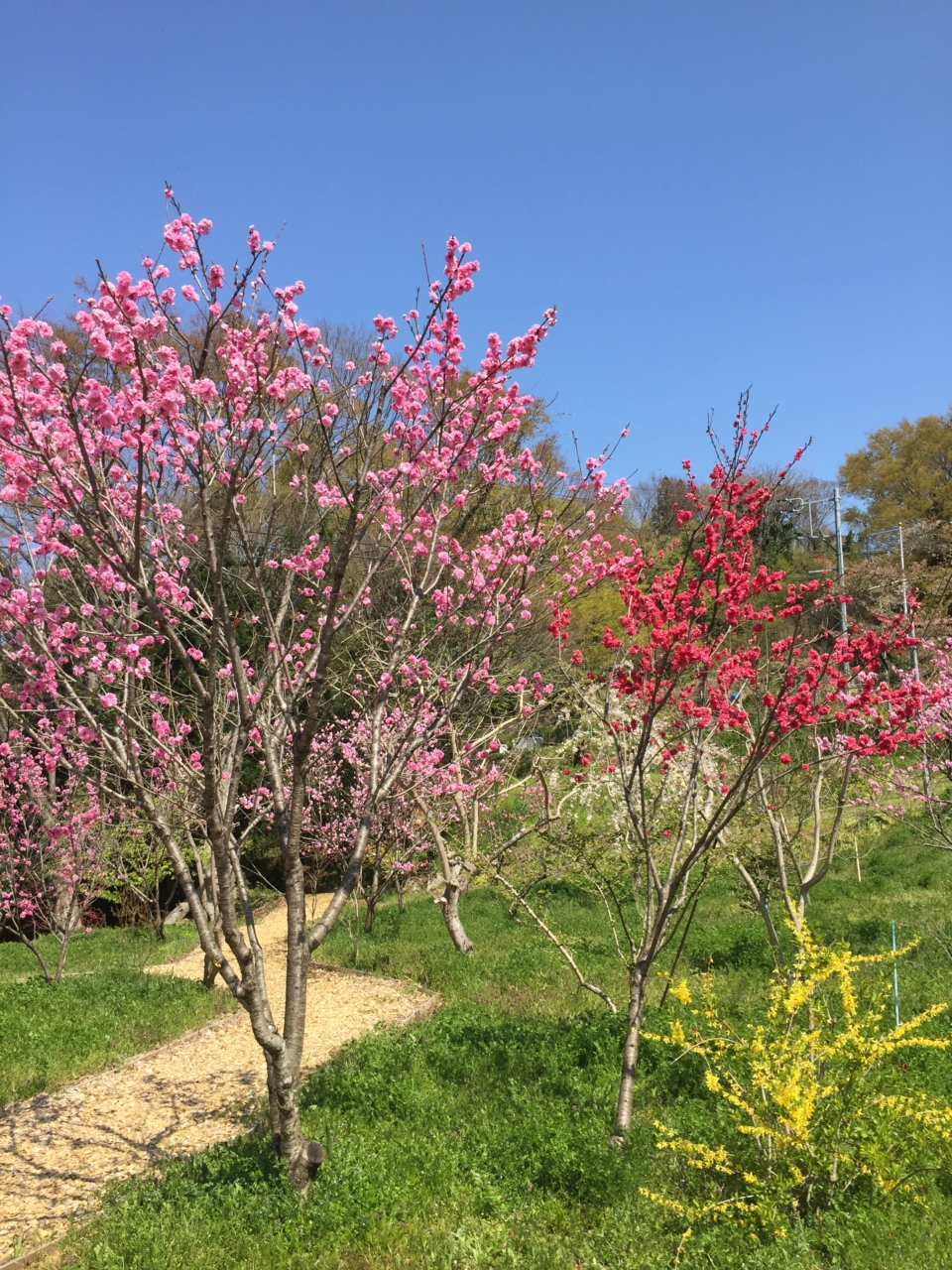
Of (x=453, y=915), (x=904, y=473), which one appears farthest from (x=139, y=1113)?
(x=904, y=473)

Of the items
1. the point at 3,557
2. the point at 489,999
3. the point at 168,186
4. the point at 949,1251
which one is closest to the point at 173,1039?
the point at 489,999

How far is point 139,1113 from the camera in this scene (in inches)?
241

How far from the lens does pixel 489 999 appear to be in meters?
8.08

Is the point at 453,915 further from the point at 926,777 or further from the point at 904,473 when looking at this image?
the point at 904,473

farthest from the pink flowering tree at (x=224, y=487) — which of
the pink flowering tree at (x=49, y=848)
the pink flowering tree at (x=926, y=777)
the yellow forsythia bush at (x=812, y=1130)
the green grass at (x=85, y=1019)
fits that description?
the pink flowering tree at (x=49, y=848)

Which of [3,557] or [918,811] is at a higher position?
[3,557]

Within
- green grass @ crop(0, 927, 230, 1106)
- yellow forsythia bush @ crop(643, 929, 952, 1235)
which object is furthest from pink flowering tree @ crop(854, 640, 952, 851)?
green grass @ crop(0, 927, 230, 1106)

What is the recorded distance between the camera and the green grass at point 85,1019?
6820 mm

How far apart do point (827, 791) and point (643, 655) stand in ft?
21.3

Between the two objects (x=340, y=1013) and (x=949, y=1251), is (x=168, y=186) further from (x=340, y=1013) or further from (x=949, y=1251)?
(x=340, y=1013)

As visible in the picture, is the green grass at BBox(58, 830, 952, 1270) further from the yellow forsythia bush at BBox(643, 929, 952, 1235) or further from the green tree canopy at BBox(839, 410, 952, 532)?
the green tree canopy at BBox(839, 410, 952, 532)

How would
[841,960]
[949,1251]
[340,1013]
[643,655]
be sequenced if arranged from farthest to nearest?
[340,1013]
[643,655]
[841,960]
[949,1251]

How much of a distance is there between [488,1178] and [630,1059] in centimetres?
101

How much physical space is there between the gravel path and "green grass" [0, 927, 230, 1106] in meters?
0.21
